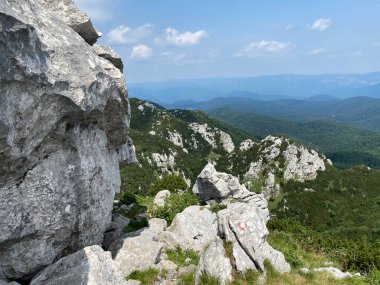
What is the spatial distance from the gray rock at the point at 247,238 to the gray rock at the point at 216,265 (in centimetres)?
66

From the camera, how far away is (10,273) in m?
14.6

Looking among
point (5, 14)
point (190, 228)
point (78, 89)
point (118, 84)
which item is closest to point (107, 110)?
point (118, 84)

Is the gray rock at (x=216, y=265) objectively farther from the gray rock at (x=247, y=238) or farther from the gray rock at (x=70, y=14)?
→ the gray rock at (x=70, y=14)

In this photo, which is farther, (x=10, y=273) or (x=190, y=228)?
(x=190, y=228)

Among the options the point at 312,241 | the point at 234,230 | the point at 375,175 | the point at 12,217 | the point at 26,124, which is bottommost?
the point at 375,175

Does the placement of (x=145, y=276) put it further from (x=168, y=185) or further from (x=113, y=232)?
(x=168, y=185)

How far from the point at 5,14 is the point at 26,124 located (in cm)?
382

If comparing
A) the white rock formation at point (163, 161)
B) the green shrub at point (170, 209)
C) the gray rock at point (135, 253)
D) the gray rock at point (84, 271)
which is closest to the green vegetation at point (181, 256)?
the gray rock at point (135, 253)

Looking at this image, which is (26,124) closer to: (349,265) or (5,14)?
(5,14)

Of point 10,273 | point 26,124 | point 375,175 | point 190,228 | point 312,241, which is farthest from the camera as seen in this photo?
point 375,175

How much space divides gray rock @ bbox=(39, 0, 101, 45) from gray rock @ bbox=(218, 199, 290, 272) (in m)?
13.6

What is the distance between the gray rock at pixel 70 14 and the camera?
1969 cm

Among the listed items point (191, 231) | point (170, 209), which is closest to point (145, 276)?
point (191, 231)

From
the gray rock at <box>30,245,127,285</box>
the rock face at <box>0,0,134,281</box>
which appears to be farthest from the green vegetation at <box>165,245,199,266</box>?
the gray rock at <box>30,245,127,285</box>
